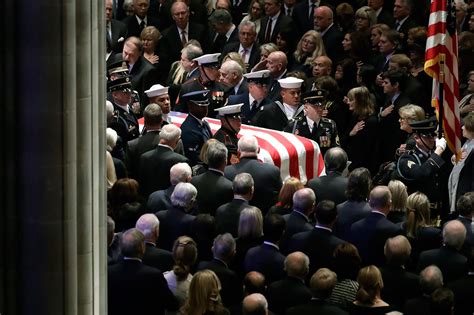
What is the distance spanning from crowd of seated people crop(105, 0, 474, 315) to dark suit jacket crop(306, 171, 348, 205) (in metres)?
0.01

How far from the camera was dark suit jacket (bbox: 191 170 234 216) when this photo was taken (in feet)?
47.6

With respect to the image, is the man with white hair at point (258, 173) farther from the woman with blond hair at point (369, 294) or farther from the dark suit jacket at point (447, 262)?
the woman with blond hair at point (369, 294)

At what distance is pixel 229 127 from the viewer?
15953mm

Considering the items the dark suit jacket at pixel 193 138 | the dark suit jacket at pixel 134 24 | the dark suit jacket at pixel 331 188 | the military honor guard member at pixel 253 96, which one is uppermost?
the dark suit jacket at pixel 134 24

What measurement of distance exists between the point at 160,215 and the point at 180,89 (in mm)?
4702

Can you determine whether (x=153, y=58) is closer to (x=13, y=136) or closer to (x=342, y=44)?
(x=342, y=44)

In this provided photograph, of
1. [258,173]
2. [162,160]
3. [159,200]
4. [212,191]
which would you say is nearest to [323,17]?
[162,160]

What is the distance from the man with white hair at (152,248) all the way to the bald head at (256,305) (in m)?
1.55

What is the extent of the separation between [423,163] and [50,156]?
24.5 ft

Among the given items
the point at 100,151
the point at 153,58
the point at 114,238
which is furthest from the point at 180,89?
the point at 100,151

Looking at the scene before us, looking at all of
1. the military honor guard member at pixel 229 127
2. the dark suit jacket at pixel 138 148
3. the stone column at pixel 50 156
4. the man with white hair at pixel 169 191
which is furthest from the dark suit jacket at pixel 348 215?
the stone column at pixel 50 156

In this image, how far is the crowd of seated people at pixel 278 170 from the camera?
12438 mm

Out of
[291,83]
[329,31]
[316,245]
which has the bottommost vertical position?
[316,245]

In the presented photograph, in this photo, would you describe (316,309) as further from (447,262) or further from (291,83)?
(291,83)
